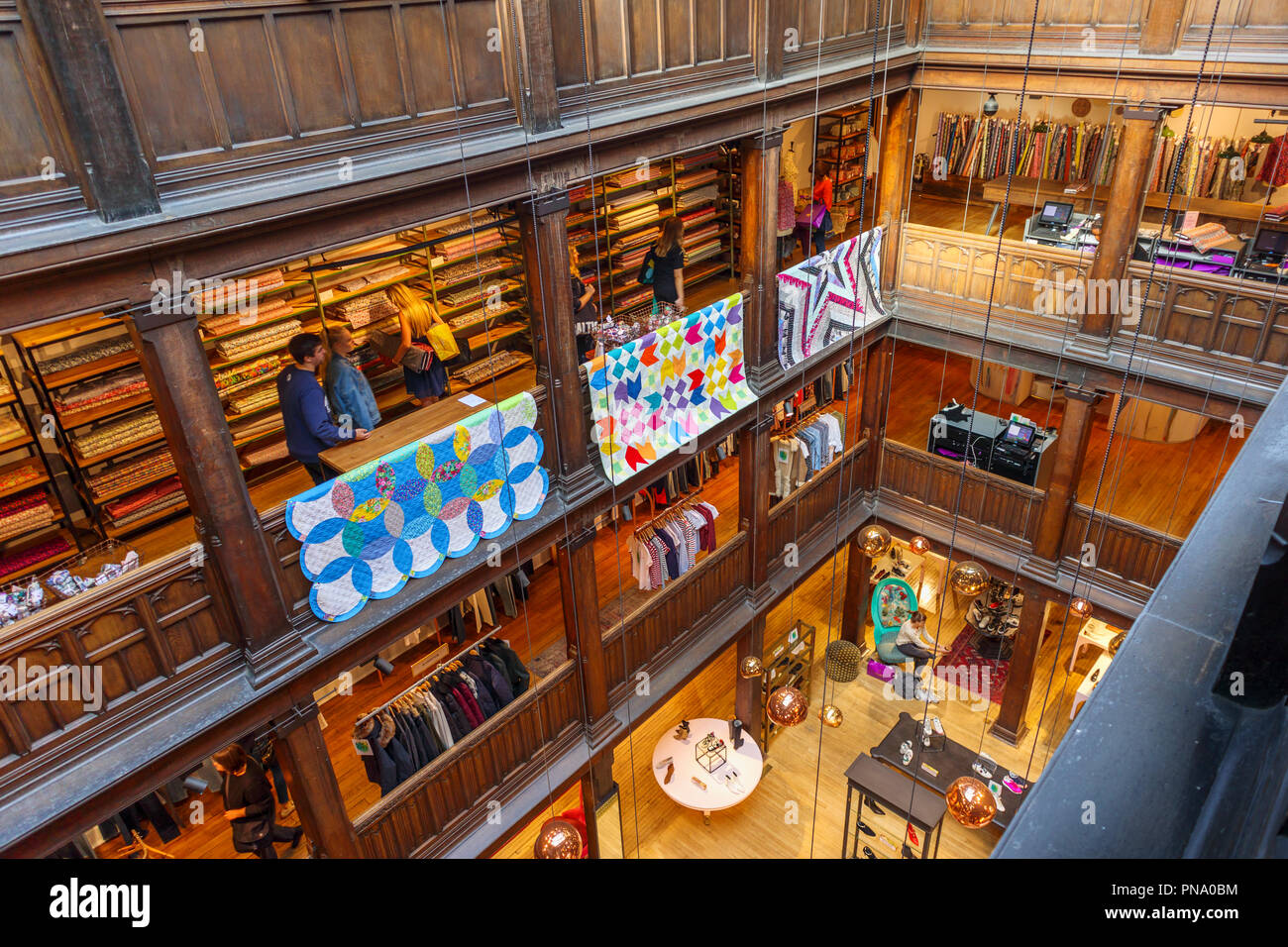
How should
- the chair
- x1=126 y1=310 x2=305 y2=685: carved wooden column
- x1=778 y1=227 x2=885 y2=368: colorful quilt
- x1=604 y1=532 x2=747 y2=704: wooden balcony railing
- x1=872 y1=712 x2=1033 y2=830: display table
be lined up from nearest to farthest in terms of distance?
x1=126 y1=310 x2=305 y2=685: carved wooden column → x1=604 y1=532 x2=747 y2=704: wooden balcony railing → x1=778 y1=227 x2=885 y2=368: colorful quilt → the chair → x1=872 y1=712 x2=1033 y2=830: display table

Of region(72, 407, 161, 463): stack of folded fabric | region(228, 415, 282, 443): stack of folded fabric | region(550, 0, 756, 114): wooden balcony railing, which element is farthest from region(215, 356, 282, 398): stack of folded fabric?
region(550, 0, 756, 114): wooden balcony railing

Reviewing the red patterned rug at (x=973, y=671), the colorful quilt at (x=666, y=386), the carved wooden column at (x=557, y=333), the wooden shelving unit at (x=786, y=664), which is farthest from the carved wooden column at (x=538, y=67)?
the red patterned rug at (x=973, y=671)

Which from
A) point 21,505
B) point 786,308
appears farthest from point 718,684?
point 21,505

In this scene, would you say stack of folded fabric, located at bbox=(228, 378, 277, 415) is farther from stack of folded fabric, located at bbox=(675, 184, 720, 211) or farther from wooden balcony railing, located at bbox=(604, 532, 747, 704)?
stack of folded fabric, located at bbox=(675, 184, 720, 211)

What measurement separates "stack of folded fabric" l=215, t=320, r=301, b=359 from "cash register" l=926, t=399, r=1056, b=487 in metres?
6.97

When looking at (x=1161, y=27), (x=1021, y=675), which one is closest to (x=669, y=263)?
(x=1161, y=27)

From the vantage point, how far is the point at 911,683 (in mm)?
11219

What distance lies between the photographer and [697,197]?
10.6m

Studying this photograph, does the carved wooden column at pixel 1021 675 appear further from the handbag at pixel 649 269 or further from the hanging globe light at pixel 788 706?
the handbag at pixel 649 269

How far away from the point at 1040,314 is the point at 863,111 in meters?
5.11

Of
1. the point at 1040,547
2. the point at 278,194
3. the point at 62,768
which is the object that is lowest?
the point at 1040,547

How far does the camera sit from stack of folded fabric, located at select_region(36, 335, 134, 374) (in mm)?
6418

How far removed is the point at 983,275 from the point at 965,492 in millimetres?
2604
